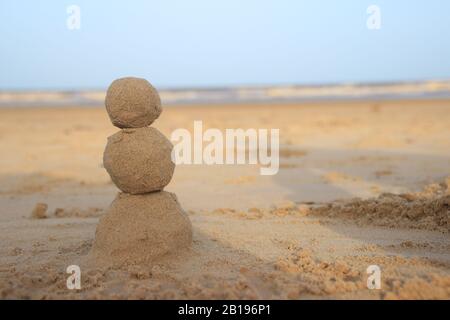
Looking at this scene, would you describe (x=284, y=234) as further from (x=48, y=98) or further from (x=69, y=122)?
(x=48, y=98)

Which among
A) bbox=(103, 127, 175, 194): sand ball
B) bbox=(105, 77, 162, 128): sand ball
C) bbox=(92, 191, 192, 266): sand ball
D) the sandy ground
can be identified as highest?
bbox=(105, 77, 162, 128): sand ball

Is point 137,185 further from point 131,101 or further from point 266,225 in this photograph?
point 266,225

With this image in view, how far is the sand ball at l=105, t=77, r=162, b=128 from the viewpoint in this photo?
5020 millimetres

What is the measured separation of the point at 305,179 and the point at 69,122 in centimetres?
1527

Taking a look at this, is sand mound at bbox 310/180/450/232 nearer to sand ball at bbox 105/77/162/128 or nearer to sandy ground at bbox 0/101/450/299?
sandy ground at bbox 0/101/450/299

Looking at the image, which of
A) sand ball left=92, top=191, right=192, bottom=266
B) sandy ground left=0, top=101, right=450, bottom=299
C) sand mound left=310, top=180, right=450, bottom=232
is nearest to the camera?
sandy ground left=0, top=101, right=450, bottom=299

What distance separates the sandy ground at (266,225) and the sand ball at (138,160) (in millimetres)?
839

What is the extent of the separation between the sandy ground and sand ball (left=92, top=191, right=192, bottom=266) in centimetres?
16

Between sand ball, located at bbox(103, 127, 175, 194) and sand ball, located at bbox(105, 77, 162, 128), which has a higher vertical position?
sand ball, located at bbox(105, 77, 162, 128)

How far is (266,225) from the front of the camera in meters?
6.61

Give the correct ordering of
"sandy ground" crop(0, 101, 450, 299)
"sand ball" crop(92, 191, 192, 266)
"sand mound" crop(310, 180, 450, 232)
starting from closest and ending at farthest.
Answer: "sandy ground" crop(0, 101, 450, 299) < "sand ball" crop(92, 191, 192, 266) < "sand mound" crop(310, 180, 450, 232)

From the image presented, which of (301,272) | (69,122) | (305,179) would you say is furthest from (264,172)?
(69,122)

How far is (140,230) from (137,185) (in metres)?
0.46

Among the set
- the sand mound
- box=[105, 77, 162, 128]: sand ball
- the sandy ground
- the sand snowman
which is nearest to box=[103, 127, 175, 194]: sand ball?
the sand snowman
